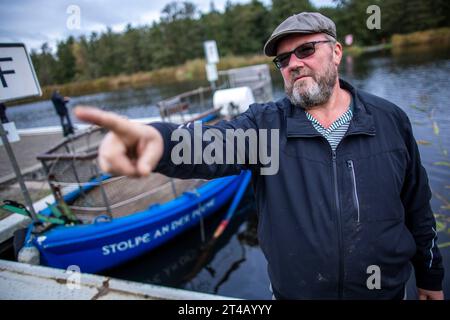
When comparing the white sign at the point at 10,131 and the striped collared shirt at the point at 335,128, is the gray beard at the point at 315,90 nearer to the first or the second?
the striped collared shirt at the point at 335,128

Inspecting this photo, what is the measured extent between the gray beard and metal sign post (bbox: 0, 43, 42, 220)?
365cm

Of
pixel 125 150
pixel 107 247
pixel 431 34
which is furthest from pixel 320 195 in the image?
pixel 431 34

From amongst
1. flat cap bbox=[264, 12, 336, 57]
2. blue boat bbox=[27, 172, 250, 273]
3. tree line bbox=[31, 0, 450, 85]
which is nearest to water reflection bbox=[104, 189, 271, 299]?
blue boat bbox=[27, 172, 250, 273]

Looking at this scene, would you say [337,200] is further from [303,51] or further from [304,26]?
[304,26]

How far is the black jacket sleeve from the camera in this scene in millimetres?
1814

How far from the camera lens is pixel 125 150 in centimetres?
97

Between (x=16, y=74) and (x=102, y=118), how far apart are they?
12.4 feet

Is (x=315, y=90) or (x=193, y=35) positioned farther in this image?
(x=193, y=35)

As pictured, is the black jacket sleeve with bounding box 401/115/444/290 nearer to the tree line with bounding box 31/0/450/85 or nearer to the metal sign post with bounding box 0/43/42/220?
the metal sign post with bounding box 0/43/42/220

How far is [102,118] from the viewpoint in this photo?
0.90 meters

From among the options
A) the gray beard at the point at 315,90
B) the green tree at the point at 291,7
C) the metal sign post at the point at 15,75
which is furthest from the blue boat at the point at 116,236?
the gray beard at the point at 315,90

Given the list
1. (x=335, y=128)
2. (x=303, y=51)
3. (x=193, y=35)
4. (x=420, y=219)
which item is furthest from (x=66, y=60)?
(x=420, y=219)

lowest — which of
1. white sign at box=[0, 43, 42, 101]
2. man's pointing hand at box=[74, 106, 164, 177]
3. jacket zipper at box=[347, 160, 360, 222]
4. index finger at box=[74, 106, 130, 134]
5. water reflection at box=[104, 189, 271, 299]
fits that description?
water reflection at box=[104, 189, 271, 299]
